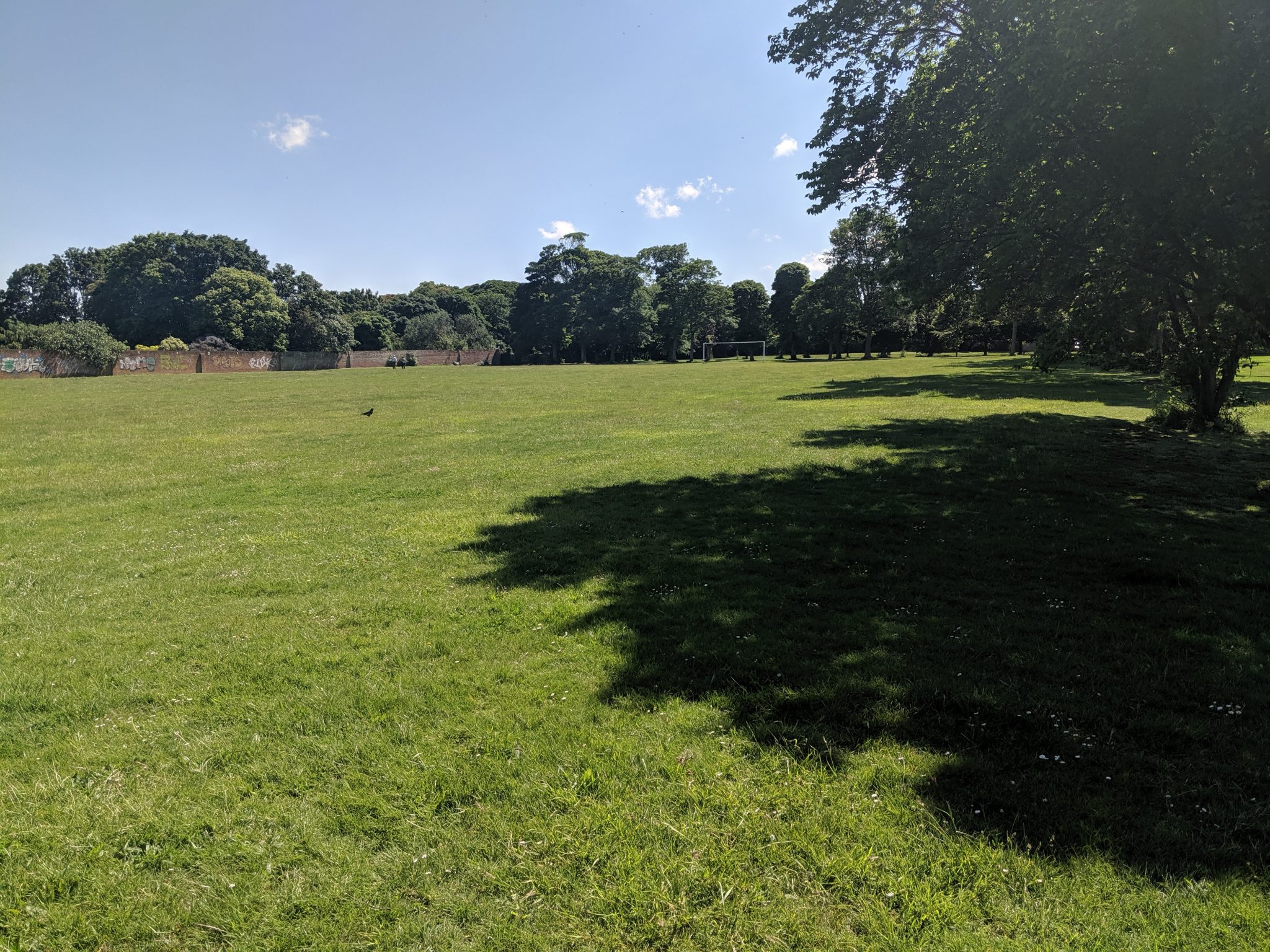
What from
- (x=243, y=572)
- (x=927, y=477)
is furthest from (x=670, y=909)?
(x=927, y=477)

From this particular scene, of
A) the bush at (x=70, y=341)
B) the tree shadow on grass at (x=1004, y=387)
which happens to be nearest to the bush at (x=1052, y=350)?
the tree shadow on grass at (x=1004, y=387)

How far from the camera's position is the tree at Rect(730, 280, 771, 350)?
104750 millimetres

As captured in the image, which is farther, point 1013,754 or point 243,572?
point 243,572

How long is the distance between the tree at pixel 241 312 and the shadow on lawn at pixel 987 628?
A: 88125mm

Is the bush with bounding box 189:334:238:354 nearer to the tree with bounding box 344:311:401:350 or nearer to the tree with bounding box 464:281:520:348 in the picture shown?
the tree with bounding box 344:311:401:350

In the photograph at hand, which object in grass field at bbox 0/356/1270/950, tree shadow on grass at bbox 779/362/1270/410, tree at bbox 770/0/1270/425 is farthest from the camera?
tree shadow on grass at bbox 779/362/1270/410

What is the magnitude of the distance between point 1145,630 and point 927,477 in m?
6.20

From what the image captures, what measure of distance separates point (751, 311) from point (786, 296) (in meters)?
7.48

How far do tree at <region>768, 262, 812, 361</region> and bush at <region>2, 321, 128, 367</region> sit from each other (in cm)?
8057

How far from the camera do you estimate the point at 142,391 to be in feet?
119

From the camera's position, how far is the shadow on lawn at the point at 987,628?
10.8ft

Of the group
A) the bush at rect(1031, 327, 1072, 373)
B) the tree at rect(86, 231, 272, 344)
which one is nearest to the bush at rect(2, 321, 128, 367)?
the tree at rect(86, 231, 272, 344)

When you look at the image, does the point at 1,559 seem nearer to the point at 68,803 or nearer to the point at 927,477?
the point at 68,803

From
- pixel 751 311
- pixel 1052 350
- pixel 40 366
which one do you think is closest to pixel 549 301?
pixel 751 311
